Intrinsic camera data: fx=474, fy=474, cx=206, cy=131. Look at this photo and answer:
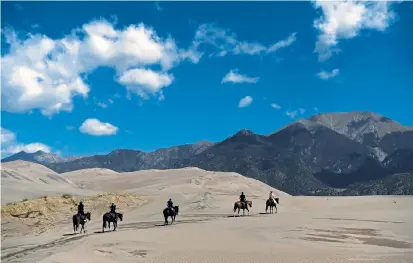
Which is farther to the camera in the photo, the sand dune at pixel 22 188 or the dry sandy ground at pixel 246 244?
the sand dune at pixel 22 188

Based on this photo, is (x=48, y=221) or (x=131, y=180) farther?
(x=131, y=180)

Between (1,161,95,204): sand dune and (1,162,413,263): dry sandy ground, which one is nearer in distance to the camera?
(1,162,413,263): dry sandy ground

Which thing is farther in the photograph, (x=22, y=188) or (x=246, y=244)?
(x=22, y=188)

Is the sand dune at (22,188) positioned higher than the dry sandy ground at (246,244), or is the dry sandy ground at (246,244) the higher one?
the sand dune at (22,188)

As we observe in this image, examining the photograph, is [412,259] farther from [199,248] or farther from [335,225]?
[335,225]

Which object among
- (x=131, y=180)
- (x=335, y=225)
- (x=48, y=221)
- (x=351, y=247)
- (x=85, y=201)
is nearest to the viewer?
(x=351, y=247)

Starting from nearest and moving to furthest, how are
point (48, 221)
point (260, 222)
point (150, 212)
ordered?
point (260, 222), point (48, 221), point (150, 212)

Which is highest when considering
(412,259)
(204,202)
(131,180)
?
(131,180)

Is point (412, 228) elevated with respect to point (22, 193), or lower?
lower

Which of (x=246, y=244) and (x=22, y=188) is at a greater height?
(x=22, y=188)

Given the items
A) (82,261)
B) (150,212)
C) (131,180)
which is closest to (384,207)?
(150,212)

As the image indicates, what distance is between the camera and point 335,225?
3409cm

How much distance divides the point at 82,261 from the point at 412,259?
1366 cm

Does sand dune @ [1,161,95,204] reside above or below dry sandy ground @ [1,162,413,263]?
above
